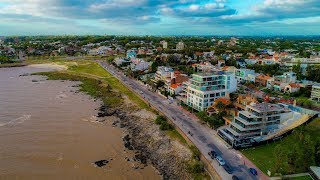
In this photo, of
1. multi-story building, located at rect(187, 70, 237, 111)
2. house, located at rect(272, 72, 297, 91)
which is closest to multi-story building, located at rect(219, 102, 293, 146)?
multi-story building, located at rect(187, 70, 237, 111)

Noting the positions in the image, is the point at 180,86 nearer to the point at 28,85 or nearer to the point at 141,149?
the point at 141,149

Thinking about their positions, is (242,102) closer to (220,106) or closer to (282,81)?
(220,106)

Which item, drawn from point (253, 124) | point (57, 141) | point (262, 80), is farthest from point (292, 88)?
point (57, 141)

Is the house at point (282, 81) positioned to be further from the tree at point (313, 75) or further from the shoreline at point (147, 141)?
the shoreline at point (147, 141)

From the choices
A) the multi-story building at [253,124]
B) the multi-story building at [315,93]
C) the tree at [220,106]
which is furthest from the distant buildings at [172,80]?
the multi-story building at [315,93]

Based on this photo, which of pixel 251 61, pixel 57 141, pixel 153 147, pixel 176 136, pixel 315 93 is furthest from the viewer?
pixel 251 61

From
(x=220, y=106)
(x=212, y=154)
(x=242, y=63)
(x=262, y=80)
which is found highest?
(x=242, y=63)
